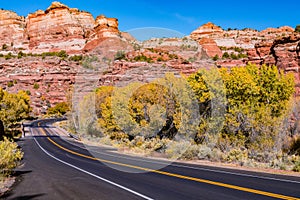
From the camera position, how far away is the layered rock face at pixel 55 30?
144250 millimetres

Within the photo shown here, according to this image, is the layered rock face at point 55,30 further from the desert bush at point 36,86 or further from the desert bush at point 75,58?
the desert bush at point 36,86

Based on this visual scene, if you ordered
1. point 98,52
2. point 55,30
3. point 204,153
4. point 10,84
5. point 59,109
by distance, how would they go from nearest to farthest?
point 204,153
point 98,52
point 59,109
point 10,84
point 55,30

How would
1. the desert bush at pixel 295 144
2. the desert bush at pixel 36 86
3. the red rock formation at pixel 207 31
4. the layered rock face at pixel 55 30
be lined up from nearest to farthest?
the desert bush at pixel 295 144 → the desert bush at pixel 36 86 → the layered rock face at pixel 55 30 → the red rock formation at pixel 207 31

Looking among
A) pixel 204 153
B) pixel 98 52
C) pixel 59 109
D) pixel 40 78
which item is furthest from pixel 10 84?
pixel 204 153

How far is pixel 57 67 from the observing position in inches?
4673

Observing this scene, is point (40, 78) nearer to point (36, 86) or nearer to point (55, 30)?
point (36, 86)

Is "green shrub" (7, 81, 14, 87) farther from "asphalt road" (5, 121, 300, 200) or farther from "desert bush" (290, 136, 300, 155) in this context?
"asphalt road" (5, 121, 300, 200)

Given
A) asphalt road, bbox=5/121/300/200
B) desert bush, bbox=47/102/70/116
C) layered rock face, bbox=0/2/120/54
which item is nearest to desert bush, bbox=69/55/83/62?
layered rock face, bbox=0/2/120/54

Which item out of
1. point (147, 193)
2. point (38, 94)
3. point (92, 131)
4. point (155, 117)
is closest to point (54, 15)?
point (38, 94)

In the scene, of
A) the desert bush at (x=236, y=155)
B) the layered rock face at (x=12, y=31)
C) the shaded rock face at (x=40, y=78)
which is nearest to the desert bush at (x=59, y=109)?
the shaded rock face at (x=40, y=78)

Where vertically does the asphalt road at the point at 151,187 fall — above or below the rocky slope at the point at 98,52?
below

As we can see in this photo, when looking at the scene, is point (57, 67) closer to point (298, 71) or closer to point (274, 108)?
point (298, 71)

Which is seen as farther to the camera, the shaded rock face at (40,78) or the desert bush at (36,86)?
the desert bush at (36,86)

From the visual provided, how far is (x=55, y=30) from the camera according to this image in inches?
6038
